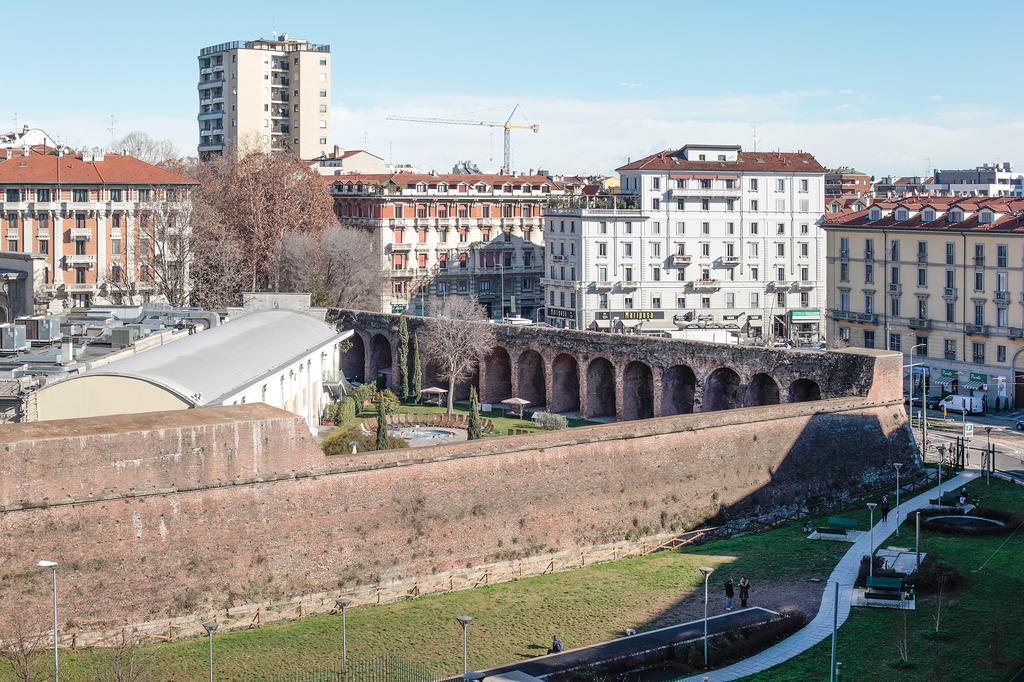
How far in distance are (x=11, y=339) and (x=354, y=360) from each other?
29316 mm

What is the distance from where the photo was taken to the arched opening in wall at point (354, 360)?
8038cm

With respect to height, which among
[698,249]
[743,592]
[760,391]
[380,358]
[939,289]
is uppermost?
[698,249]

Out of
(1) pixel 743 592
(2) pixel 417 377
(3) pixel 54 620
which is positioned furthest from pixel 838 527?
(2) pixel 417 377

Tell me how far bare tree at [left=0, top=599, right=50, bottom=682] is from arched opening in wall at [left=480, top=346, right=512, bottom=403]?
39478 mm

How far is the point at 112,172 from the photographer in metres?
89.6

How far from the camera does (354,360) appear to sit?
81000 millimetres

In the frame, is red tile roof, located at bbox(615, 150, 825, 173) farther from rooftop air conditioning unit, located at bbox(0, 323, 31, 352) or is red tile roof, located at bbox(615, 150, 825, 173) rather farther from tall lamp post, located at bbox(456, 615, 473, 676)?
tall lamp post, located at bbox(456, 615, 473, 676)

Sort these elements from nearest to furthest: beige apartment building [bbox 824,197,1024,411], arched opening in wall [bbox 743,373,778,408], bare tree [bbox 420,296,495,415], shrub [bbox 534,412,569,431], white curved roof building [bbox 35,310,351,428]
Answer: white curved roof building [bbox 35,310,351,428] < arched opening in wall [bbox 743,373,778,408] < shrub [bbox 534,412,569,431] < beige apartment building [bbox 824,197,1024,411] < bare tree [bbox 420,296,495,415]

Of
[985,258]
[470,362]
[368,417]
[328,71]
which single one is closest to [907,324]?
[985,258]

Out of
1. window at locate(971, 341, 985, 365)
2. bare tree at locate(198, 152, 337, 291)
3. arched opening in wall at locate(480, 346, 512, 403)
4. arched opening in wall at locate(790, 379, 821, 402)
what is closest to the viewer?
arched opening in wall at locate(790, 379, 821, 402)

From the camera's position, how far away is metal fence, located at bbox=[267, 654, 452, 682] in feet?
112

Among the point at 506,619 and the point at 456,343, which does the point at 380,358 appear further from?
the point at 506,619

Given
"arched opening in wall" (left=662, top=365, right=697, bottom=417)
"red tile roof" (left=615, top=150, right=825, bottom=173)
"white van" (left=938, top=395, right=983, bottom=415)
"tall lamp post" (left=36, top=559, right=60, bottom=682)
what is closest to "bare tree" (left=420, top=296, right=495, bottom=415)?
"arched opening in wall" (left=662, top=365, right=697, bottom=417)

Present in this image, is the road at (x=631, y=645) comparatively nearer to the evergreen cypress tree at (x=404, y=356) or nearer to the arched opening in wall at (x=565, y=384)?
the arched opening in wall at (x=565, y=384)
